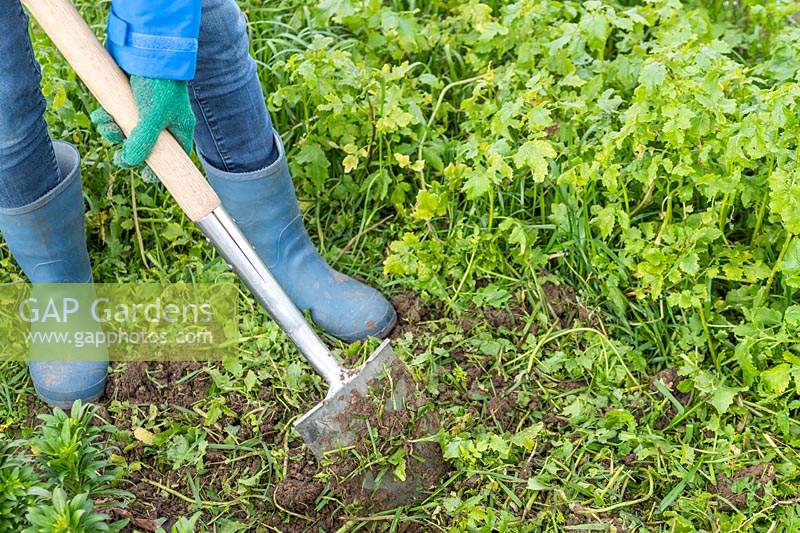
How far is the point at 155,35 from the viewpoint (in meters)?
1.79

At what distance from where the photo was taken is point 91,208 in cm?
282

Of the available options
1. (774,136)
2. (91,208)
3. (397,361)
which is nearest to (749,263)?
(774,136)

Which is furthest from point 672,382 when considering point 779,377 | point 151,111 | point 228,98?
point 151,111

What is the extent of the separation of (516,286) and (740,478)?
789 millimetres

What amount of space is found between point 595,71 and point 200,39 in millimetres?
1258

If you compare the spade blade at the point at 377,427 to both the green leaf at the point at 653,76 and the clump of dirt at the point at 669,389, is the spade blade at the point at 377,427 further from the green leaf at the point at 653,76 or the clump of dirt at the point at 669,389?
the green leaf at the point at 653,76

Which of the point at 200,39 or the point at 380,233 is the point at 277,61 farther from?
the point at 200,39

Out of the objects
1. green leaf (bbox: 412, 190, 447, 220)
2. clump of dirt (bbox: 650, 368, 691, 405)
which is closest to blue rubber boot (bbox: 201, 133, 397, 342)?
green leaf (bbox: 412, 190, 447, 220)

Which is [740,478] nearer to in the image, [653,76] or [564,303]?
[564,303]

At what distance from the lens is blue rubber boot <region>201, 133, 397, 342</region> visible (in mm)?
2443

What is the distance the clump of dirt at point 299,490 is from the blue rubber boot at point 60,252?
636 millimetres

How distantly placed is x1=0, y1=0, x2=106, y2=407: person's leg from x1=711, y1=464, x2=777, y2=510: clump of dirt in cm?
162

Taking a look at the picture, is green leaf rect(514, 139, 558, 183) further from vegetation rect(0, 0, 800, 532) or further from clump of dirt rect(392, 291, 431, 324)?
clump of dirt rect(392, 291, 431, 324)

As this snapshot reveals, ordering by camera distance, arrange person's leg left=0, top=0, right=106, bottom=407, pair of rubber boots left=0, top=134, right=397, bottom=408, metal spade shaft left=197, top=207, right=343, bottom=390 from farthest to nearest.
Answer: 1. pair of rubber boots left=0, top=134, right=397, bottom=408
2. person's leg left=0, top=0, right=106, bottom=407
3. metal spade shaft left=197, top=207, right=343, bottom=390
